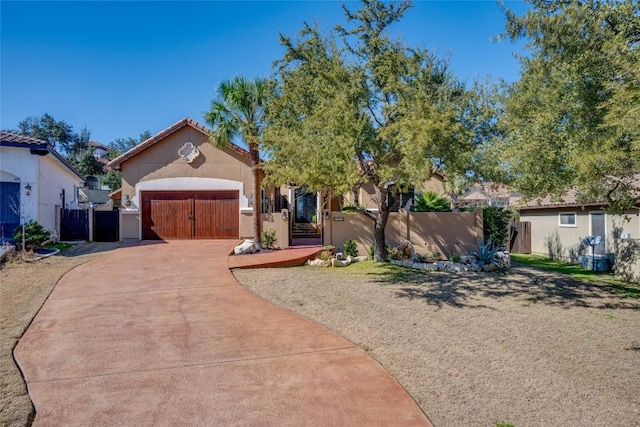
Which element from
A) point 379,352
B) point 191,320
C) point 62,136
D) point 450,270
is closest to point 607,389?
point 379,352

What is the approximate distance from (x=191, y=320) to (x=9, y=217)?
1384 centimetres

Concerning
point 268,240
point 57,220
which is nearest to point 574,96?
point 268,240

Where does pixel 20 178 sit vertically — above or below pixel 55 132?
below

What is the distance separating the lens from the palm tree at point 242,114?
14562mm

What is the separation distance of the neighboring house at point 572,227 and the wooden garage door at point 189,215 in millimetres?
13864

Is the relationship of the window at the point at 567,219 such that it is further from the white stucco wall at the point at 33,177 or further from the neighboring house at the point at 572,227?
the white stucco wall at the point at 33,177

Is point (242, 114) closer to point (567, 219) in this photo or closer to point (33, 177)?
point (33, 177)

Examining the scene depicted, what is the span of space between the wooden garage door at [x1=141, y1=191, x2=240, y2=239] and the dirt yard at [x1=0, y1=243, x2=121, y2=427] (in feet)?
6.60

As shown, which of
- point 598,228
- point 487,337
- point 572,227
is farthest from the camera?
point 572,227

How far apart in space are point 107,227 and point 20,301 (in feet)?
36.8

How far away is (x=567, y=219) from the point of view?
66.2 feet

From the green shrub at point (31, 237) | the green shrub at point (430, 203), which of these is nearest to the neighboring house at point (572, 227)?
the green shrub at point (430, 203)

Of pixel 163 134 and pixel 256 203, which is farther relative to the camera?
pixel 163 134

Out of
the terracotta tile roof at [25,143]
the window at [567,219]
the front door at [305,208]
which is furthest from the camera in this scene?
the front door at [305,208]
